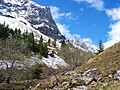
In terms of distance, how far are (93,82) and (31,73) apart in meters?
69.9

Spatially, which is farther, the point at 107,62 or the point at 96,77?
the point at 107,62

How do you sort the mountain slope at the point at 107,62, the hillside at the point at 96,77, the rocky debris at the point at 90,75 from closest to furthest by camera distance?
the hillside at the point at 96,77 < the rocky debris at the point at 90,75 < the mountain slope at the point at 107,62

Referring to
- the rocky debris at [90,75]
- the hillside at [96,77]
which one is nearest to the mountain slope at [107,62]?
the hillside at [96,77]

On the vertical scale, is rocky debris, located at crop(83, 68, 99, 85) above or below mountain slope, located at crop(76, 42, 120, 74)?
below

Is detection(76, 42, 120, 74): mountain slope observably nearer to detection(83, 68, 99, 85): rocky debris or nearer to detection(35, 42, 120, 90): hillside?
detection(35, 42, 120, 90): hillside

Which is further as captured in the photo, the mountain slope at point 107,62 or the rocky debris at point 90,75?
the mountain slope at point 107,62

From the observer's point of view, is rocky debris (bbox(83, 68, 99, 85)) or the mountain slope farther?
the mountain slope

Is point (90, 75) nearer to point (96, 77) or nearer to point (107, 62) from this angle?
point (96, 77)

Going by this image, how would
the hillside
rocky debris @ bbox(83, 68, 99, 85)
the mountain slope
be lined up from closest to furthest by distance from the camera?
the hillside < rocky debris @ bbox(83, 68, 99, 85) < the mountain slope

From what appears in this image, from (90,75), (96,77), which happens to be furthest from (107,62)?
(96,77)

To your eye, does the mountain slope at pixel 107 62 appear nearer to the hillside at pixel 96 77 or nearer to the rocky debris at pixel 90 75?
the hillside at pixel 96 77

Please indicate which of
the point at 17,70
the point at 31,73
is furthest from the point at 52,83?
the point at 31,73

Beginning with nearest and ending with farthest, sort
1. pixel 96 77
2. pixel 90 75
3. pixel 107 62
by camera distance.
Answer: pixel 96 77, pixel 90 75, pixel 107 62

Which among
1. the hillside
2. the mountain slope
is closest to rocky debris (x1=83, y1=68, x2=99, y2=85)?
the hillside
